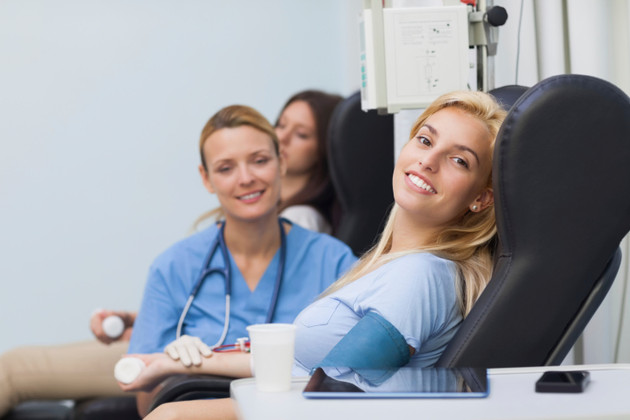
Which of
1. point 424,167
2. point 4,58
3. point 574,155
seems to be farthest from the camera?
point 4,58

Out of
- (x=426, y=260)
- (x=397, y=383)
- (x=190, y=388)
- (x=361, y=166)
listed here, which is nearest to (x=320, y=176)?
(x=361, y=166)

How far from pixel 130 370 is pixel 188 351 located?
140 mm

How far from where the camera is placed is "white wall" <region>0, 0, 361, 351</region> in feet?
11.9

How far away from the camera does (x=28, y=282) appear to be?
3.65 metres

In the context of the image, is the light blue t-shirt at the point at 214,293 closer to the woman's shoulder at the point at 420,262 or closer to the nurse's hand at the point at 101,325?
the nurse's hand at the point at 101,325

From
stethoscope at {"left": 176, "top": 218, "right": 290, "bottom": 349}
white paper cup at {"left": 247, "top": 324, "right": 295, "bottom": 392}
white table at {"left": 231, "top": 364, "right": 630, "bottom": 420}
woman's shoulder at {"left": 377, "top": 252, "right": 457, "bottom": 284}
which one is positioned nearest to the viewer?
white table at {"left": 231, "top": 364, "right": 630, "bottom": 420}

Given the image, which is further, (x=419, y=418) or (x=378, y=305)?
(x=378, y=305)

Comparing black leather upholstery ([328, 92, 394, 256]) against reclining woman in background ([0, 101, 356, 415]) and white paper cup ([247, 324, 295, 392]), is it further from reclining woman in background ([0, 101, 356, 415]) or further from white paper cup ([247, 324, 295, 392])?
white paper cup ([247, 324, 295, 392])

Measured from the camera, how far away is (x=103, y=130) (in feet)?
12.1

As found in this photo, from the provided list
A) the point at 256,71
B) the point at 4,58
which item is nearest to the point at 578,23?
the point at 256,71

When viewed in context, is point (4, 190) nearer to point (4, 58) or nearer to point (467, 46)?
point (4, 58)

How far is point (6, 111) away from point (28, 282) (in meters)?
0.74

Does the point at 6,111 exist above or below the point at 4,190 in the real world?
above

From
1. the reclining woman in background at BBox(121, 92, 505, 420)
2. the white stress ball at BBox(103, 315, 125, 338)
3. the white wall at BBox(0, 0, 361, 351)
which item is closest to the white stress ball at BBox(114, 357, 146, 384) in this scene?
the reclining woman in background at BBox(121, 92, 505, 420)
